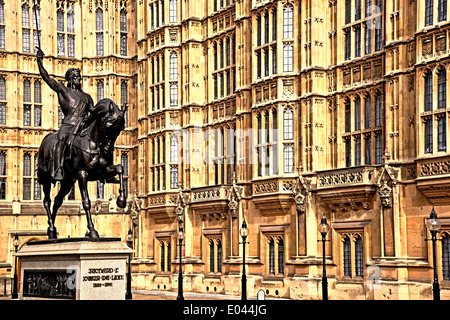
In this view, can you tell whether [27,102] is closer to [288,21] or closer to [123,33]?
[123,33]

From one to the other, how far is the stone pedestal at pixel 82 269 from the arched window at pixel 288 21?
966 inches

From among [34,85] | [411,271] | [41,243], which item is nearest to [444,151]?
[411,271]

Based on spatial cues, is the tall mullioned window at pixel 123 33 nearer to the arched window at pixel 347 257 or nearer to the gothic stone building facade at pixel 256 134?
the gothic stone building facade at pixel 256 134

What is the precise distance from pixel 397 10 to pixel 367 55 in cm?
296

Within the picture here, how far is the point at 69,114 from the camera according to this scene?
22.8 metres

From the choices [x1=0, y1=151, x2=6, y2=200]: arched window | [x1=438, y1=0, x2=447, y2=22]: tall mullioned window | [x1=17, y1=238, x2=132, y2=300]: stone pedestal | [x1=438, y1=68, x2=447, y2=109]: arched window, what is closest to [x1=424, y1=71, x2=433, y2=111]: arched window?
[x1=438, y1=68, x2=447, y2=109]: arched window

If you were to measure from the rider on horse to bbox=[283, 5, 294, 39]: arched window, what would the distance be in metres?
22.0

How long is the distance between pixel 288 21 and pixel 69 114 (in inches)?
903

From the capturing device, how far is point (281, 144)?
142 feet

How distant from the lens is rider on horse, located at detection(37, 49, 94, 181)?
73.6ft

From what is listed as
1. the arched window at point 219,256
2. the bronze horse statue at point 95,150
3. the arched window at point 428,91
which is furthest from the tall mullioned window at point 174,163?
the bronze horse statue at point 95,150

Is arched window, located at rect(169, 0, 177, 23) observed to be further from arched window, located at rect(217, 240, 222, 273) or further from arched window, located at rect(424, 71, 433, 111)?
arched window, located at rect(424, 71, 433, 111)

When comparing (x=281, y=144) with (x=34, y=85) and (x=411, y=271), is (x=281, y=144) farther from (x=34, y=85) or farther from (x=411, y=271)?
(x=34, y=85)

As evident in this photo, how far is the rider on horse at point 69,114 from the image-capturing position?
883 inches
